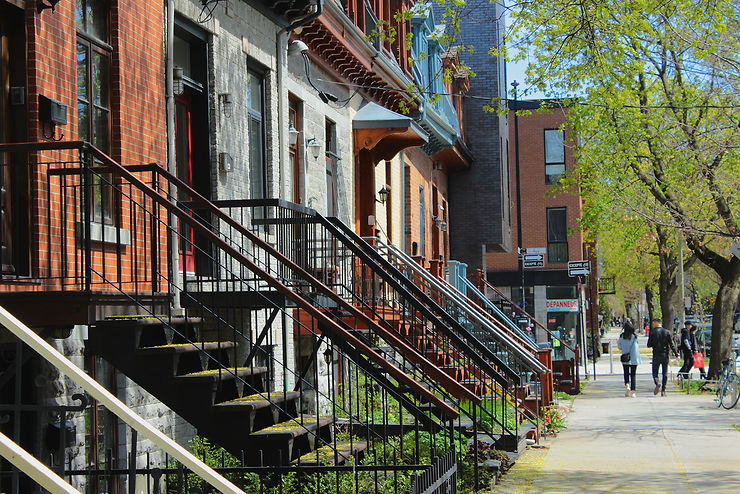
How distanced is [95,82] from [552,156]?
4042 centimetres

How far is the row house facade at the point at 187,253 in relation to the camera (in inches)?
300

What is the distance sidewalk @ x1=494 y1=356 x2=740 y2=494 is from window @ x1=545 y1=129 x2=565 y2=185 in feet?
92.6

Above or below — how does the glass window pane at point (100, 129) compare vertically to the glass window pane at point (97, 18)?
below

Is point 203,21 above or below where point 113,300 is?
above

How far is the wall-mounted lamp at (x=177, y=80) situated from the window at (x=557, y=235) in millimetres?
37471

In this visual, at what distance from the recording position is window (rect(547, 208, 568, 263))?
4697cm

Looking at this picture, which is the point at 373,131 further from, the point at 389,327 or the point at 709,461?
the point at 709,461

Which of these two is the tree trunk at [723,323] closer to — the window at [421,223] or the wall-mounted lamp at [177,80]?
the window at [421,223]

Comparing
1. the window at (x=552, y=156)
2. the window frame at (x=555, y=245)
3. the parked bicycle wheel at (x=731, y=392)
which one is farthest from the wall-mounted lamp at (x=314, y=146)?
the window at (x=552, y=156)

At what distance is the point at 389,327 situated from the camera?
43.1 ft

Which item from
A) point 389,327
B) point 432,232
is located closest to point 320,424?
point 389,327

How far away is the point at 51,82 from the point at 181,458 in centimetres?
524

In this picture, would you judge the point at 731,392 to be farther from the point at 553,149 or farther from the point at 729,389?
the point at 553,149

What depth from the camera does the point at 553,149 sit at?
4812 centimetres
